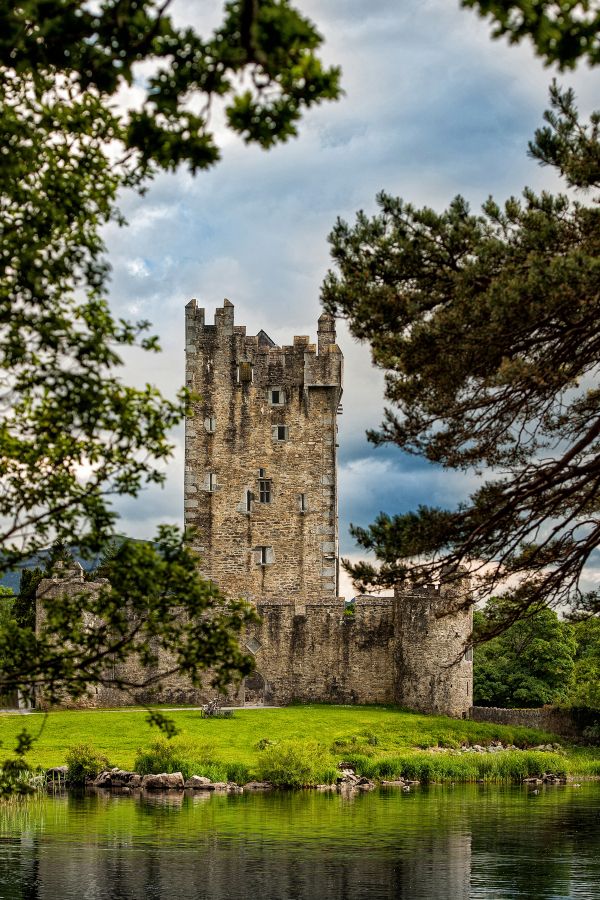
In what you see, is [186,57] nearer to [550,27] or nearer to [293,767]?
[550,27]

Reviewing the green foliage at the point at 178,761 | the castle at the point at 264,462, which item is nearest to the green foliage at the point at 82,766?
the green foliage at the point at 178,761

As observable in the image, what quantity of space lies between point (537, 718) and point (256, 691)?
10.4 m

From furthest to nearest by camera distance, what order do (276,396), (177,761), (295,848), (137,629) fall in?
(276,396)
(177,761)
(295,848)
(137,629)

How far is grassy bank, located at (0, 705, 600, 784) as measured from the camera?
3634 centimetres

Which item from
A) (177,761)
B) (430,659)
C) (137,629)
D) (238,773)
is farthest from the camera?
(430,659)

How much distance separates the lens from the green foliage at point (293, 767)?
3566cm

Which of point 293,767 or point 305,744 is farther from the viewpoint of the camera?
point 305,744

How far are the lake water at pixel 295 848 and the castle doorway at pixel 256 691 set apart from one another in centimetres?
1464

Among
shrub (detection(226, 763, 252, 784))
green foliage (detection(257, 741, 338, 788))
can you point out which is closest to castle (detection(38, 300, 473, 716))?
green foliage (detection(257, 741, 338, 788))

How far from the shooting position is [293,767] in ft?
117

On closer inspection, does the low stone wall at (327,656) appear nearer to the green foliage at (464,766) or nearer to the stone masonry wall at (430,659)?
the stone masonry wall at (430,659)

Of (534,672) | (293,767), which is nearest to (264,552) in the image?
(534,672)

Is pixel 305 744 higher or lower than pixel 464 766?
higher

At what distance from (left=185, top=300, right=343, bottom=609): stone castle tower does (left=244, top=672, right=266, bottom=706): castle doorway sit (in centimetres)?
386
